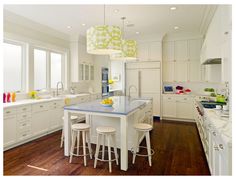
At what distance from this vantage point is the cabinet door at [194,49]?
219 inches

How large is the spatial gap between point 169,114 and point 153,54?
225cm

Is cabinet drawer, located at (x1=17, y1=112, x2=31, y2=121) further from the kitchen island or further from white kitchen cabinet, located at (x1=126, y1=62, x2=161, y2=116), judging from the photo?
white kitchen cabinet, located at (x1=126, y1=62, x2=161, y2=116)

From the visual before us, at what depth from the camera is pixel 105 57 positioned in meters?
6.98

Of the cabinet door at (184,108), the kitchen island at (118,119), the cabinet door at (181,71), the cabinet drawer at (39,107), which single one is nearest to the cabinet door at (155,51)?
the cabinet door at (181,71)

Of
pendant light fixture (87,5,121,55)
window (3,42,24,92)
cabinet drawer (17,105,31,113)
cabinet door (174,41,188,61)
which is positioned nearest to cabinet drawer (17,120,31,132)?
cabinet drawer (17,105,31,113)

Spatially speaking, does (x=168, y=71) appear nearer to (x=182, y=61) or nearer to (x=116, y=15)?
(x=182, y=61)

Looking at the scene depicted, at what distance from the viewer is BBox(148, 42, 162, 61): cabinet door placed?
19.0ft

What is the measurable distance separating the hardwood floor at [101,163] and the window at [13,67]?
1545mm

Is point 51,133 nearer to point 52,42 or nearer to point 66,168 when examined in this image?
point 66,168

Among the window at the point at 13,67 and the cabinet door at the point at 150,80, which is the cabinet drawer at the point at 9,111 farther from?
the cabinet door at the point at 150,80

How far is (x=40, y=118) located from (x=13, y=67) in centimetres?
150

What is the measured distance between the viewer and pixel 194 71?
5641 mm
